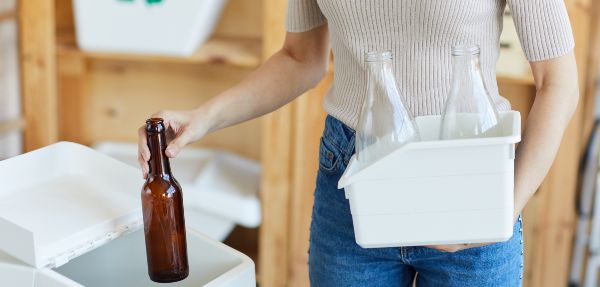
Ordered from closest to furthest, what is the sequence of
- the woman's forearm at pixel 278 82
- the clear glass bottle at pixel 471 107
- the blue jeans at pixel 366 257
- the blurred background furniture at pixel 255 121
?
the clear glass bottle at pixel 471 107 < the blue jeans at pixel 366 257 < the woman's forearm at pixel 278 82 < the blurred background furniture at pixel 255 121

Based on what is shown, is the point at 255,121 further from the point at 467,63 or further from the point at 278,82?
the point at 467,63

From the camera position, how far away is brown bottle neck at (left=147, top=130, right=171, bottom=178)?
1034mm

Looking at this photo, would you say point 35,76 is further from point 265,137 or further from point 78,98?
point 265,137

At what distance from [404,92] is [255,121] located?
5.02 ft

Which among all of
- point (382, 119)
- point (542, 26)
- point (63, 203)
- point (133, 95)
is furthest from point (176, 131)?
point (133, 95)

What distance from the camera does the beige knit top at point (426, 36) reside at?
1.07 metres

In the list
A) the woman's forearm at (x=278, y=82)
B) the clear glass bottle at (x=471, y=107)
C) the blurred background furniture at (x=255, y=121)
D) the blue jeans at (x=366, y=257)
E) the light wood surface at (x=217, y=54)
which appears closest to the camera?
the clear glass bottle at (x=471, y=107)

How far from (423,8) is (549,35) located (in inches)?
6.6

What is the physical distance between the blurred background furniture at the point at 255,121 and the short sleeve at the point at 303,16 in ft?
2.92

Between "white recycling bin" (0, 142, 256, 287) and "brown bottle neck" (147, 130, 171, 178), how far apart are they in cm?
9

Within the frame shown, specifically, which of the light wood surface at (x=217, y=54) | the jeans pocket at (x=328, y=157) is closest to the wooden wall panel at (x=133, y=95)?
the light wood surface at (x=217, y=54)

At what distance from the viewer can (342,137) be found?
1.21 meters

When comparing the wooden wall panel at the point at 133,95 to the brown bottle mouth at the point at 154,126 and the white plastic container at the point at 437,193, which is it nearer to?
the brown bottle mouth at the point at 154,126

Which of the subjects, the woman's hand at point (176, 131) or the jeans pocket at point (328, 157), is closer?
the woman's hand at point (176, 131)
